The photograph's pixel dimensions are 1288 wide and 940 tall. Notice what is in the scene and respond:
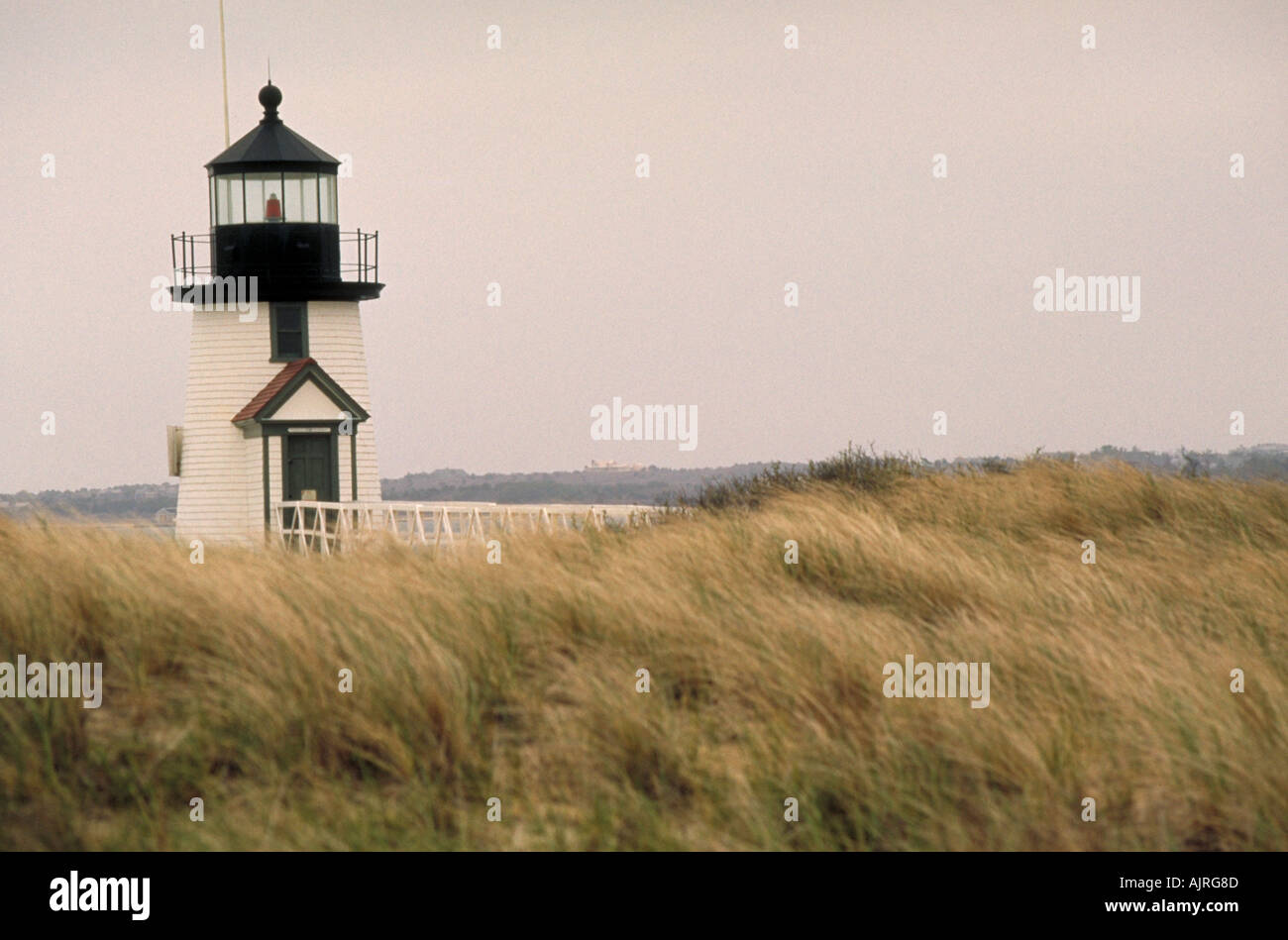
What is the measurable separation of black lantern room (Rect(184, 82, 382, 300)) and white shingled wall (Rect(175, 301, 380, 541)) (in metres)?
0.61

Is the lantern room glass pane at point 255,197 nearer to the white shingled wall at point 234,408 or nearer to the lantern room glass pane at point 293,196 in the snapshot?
the lantern room glass pane at point 293,196

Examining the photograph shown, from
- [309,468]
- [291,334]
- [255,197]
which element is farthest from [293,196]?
[309,468]

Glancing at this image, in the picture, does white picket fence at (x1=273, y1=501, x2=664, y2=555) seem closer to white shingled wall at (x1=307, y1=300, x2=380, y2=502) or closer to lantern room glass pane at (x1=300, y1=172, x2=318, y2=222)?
white shingled wall at (x1=307, y1=300, x2=380, y2=502)

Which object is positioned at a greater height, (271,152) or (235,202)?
(271,152)

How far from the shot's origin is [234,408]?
2623 cm

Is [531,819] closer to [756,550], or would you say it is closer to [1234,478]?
[756,550]

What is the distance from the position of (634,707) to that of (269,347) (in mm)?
21142

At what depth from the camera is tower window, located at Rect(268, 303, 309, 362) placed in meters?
26.3

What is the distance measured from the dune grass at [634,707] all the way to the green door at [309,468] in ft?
53.5

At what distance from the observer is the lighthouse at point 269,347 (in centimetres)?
2559

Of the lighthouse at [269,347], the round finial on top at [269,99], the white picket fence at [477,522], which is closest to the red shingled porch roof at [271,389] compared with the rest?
the lighthouse at [269,347]

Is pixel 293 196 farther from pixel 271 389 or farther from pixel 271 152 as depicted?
pixel 271 389

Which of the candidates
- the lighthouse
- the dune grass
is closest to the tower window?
the lighthouse
